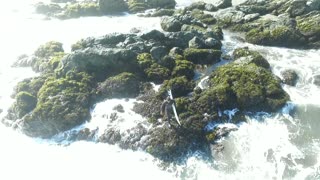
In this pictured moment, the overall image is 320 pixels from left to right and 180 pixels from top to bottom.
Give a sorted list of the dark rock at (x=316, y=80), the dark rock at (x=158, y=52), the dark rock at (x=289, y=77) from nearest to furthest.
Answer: the dark rock at (x=316, y=80)
the dark rock at (x=289, y=77)
the dark rock at (x=158, y=52)

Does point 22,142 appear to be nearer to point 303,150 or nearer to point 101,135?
point 101,135

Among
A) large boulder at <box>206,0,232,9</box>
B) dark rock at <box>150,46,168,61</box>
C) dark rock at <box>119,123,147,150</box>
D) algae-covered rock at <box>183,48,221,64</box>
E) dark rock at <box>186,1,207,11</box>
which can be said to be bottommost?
dark rock at <box>119,123,147,150</box>

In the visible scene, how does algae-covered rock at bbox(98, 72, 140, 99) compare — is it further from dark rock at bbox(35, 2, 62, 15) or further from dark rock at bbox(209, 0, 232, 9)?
dark rock at bbox(35, 2, 62, 15)

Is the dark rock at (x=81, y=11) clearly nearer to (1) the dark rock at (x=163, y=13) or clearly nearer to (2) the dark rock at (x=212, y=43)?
(1) the dark rock at (x=163, y=13)

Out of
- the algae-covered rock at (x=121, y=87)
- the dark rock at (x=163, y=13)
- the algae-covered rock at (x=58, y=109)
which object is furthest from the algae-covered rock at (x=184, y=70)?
the dark rock at (x=163, y=13)

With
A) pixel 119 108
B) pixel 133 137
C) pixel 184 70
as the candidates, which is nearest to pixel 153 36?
pixel 184 70

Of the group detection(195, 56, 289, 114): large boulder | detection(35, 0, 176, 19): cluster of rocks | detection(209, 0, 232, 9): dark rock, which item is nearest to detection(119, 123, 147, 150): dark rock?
detection(195, 56, 289, 114): large boulder
